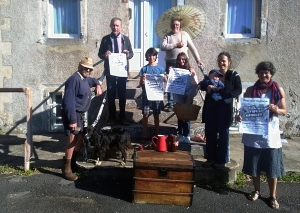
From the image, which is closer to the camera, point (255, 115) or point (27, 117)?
point (255, 115)

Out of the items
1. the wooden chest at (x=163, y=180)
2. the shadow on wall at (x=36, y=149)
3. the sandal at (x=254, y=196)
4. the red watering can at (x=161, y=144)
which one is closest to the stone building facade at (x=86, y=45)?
the shadow on wall at (x=36, y=149)

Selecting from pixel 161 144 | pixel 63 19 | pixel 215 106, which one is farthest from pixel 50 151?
pixel 215 106

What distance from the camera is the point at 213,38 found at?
8422 mm

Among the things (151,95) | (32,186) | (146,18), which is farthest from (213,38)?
(32,186)

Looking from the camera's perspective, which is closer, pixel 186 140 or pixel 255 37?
pixel 186 140

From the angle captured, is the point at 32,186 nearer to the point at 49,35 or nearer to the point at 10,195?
the point at 10,195

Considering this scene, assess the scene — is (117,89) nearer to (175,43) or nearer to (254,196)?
(175,43)

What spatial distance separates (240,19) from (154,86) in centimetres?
366

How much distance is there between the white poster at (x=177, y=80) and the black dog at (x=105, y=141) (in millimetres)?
1124

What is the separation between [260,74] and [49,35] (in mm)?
5557

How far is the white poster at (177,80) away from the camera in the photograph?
237 inches

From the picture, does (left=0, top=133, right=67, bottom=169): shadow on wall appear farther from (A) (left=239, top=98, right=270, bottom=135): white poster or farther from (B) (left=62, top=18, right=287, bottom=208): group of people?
(A) (left=239, top=98, right=270, bottom=135): white poster

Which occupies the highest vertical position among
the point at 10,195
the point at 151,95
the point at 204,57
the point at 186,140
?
the point at 204,57

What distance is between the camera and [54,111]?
862cm
